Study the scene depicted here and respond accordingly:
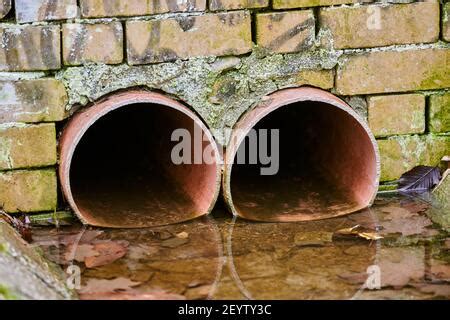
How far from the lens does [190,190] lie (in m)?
2.97

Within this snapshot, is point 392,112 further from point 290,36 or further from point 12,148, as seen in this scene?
point 12,148

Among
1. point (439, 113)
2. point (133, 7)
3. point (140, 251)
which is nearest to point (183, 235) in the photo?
point (140, 251)

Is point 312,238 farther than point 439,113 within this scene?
No

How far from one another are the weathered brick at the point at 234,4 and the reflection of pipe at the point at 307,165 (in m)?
0.35

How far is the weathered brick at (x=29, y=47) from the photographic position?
2596mm

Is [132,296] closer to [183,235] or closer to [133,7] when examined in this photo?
[183,235]

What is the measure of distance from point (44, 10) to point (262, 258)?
120cm

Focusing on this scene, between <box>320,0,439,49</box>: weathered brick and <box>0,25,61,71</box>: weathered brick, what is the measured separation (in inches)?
40.7

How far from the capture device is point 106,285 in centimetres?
203

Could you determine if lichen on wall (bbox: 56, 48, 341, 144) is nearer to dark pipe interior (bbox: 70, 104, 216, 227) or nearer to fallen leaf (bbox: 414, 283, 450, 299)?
dark pipe interior (bbox: 70, 104, 216, 227)

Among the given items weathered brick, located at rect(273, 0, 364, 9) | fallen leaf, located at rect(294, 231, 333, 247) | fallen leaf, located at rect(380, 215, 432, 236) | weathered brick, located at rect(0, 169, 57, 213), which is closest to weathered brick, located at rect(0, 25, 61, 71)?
weathered brick, located at rect(0, 169, 57, 213)

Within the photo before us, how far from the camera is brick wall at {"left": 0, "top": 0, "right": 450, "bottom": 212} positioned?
2637mm

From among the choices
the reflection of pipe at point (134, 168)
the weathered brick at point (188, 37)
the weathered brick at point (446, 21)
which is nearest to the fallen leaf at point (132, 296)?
the reflection of pipe at point (134, 168)
